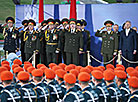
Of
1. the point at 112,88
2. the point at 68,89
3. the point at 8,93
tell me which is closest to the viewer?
the point at 8,93

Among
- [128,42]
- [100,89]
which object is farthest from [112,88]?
[128,42]

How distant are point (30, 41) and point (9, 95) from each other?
5738 millimetres

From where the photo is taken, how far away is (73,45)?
9539mm

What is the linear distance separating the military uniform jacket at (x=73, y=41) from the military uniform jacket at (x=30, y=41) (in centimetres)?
108

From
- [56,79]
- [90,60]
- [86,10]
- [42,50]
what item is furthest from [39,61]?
[56,79]

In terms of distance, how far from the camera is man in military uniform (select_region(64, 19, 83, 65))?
31.1ft

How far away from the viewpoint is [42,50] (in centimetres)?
1012

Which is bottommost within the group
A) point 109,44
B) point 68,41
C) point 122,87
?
point 122,87

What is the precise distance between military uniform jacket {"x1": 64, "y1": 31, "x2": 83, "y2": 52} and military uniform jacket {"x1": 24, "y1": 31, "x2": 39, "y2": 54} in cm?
108

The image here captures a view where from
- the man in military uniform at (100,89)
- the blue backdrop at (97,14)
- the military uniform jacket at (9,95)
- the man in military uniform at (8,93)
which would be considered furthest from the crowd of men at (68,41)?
the military uniform jacket at (9,95)

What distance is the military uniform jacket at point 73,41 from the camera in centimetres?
946

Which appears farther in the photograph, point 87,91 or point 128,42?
point 128,42

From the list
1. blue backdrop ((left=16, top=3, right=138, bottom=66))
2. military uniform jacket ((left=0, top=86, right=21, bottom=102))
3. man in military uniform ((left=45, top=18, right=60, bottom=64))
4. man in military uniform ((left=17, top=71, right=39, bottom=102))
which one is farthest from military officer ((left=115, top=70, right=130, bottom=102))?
blue backdrop ((left=16, top=3, right=138, bottom=66))

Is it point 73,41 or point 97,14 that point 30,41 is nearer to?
point 73,41
